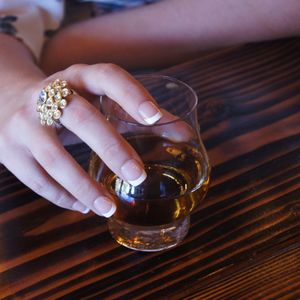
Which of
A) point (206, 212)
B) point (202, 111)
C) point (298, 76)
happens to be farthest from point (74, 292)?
point (298, 76)

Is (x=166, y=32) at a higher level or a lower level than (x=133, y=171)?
lower

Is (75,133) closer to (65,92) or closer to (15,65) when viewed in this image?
(65,92)

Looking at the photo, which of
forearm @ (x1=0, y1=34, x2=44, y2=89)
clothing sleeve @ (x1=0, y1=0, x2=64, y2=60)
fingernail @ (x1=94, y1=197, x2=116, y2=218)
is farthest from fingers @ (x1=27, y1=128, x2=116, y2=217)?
clothing sleeve @ (x1=0, y1=0, x2=64, y2=60)

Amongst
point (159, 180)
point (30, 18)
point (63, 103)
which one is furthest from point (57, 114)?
point (30, 18)

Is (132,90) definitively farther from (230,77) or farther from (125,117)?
(230,77)

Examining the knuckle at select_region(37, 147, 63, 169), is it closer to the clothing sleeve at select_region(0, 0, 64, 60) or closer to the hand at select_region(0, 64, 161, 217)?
the hand at select_region(0, 64, 161, 217)

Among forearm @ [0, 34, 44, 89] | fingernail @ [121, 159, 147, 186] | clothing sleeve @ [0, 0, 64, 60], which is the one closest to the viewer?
fingernail @ [121, 159, 147, 186]
